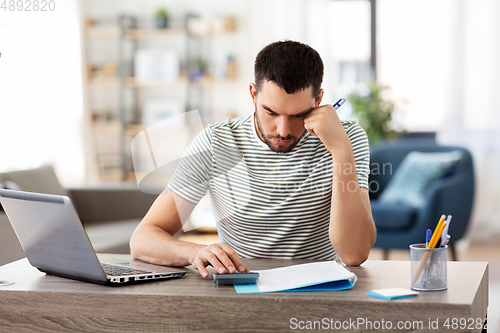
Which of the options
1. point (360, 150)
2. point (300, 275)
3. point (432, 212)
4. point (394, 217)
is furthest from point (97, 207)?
point (300, 275)

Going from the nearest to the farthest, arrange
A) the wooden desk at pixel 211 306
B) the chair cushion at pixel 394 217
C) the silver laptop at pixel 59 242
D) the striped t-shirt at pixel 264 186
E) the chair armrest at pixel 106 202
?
the wooden desk at pixel 211 306 → the silver laptop at pixel 59 242 → the striped t-shirt at pixel 264 186 → the chair armrest at pixel 106 202 → the chair cushion at pixel 394 217

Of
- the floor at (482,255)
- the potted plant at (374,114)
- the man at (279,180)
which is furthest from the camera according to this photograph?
the potted plant at (374,114)

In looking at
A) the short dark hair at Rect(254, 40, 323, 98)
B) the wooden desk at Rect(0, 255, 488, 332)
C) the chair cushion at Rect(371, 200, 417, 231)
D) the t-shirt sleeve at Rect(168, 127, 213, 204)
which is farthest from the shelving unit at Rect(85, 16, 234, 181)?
the wooden desk at Rect(0, 255, 488, 332)

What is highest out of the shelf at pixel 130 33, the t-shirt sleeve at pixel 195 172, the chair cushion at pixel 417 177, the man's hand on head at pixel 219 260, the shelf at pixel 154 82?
the shelf at pixel 130 33

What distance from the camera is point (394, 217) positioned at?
3.18m

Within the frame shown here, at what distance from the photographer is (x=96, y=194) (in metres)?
3.09

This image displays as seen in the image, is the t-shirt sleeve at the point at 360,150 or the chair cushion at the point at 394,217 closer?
the t-shirt sleeve at the point at 360,150

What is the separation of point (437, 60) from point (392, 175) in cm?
115

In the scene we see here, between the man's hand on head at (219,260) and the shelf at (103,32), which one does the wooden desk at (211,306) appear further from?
the shelf at (103,32)

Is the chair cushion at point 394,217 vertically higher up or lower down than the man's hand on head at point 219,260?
lower down

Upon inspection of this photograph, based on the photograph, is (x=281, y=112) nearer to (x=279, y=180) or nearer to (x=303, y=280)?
(x=279, y=180)

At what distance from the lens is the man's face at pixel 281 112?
1.27m

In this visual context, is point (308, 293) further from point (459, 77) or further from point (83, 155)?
point (83, 155)

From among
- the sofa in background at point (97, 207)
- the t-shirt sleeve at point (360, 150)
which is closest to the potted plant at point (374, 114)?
the sofa in background at point (97, 207)
